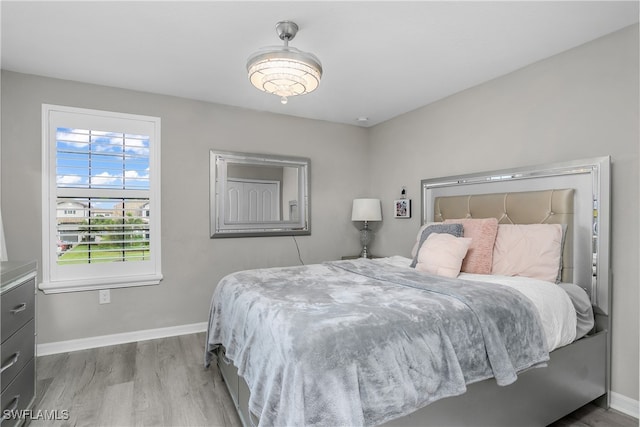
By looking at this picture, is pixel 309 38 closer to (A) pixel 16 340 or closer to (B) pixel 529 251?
(B) pixel 529 251

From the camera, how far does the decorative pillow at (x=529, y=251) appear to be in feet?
7.26

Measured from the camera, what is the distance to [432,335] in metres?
1.46

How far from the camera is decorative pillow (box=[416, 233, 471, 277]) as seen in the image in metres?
2.40

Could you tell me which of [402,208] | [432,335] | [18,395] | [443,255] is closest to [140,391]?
[18,395]

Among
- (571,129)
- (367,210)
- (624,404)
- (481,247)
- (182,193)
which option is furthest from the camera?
(367,210)

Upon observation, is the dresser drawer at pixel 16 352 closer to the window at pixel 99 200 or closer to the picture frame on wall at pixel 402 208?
the window at pixel 99 200

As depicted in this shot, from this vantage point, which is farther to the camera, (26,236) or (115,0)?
(26,236)

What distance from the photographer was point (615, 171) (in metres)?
2.15

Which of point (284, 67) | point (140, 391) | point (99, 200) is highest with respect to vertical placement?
point (284, 67)

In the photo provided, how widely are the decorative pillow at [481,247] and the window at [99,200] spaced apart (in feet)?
9.53

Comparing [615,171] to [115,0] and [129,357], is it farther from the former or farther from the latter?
[129,357]

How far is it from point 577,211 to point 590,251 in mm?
285

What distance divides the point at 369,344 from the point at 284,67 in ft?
5.35

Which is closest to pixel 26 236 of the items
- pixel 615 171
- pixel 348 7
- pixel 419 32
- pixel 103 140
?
pixel 103 140
